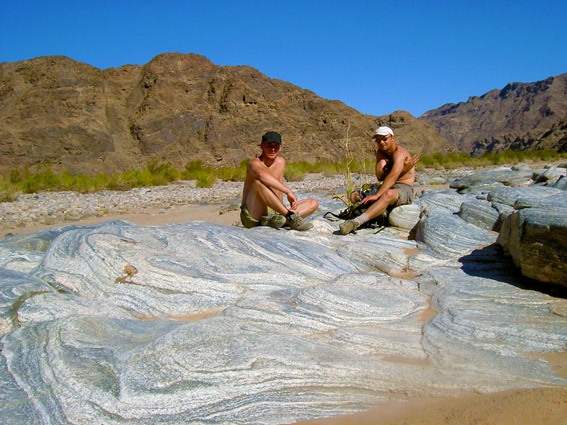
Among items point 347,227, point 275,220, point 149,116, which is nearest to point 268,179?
point 275,220

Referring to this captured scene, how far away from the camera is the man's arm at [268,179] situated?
5.28 m

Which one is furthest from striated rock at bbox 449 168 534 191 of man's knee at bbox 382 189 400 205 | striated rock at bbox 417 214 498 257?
striated rock at bbox 417 214 498 257

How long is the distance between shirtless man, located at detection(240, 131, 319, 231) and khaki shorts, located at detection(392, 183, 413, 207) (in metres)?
1.09

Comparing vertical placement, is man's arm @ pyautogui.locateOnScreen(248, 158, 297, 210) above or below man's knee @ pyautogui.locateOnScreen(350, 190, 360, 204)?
above

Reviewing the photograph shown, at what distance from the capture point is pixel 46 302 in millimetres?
3025

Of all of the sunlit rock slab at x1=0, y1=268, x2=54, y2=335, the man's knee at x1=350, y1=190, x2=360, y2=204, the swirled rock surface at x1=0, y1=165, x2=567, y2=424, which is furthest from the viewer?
the man's knee at x1=350, y1=190, x2=360, y2=204

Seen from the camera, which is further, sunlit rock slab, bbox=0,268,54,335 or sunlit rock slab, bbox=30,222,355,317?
sunlit rock slab, bbox=30,222,355,317

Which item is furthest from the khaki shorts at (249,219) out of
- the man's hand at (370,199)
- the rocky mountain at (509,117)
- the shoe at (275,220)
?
the rocky mountain at (509,117)

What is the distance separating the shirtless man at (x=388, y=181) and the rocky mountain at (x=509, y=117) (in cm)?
4889

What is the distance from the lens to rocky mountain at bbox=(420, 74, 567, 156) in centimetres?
6406

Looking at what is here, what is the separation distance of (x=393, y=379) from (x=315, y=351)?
45 centimetres

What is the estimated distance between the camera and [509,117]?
3206 inches

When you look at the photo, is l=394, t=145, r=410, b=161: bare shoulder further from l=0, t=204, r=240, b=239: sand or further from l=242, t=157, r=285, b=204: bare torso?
l=0, t=204, r=240, b=239: sand

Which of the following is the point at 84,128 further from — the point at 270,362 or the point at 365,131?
A: the point at 270,362
